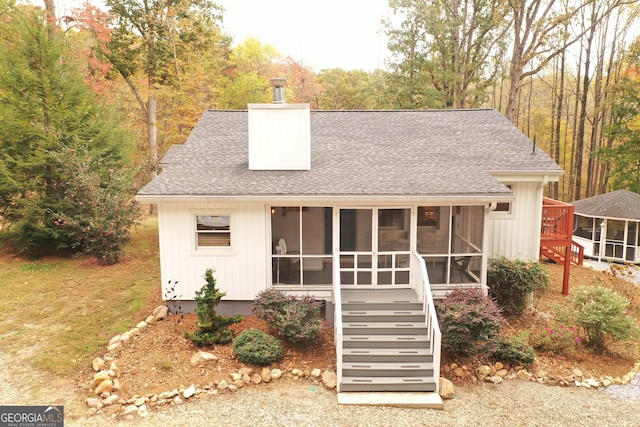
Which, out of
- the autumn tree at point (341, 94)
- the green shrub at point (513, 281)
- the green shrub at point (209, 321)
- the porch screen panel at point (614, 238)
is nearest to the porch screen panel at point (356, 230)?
the green shrub at point (513, 281)

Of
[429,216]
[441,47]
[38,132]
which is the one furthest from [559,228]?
[38,132]

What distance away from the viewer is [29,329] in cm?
980

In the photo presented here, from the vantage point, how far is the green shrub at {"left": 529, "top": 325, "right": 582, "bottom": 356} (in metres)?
9.20

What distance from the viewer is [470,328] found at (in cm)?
849

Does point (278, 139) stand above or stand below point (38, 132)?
below

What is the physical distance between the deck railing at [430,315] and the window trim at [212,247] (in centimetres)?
440

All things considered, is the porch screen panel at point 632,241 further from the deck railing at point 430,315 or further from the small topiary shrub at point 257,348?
the small topiary shrub at point 257,348

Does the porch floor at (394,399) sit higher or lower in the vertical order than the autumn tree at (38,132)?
lower

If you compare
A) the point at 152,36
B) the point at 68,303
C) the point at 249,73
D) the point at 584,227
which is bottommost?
the point at 68,303

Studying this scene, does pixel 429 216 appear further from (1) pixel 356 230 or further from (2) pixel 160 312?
(2) pixel 160 312

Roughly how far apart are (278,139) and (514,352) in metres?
7.40

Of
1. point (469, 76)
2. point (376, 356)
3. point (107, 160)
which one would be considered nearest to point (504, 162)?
point (376, 356)

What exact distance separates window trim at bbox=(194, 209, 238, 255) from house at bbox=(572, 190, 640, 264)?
17296mm

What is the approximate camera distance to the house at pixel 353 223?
29.8 ft
